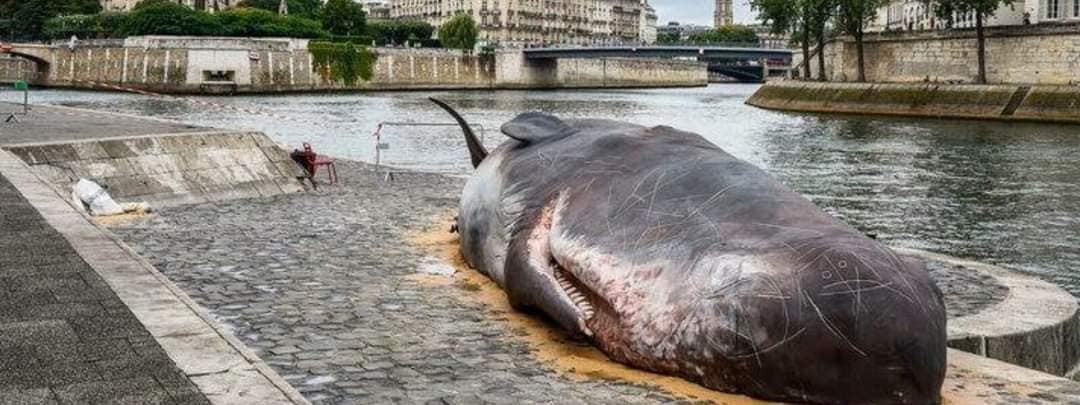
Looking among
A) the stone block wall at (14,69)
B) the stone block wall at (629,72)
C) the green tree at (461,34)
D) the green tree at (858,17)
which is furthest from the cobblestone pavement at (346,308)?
the stone block wall at (629,72)

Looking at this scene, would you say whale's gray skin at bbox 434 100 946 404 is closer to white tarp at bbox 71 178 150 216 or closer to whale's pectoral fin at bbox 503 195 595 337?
whale's pectoral fin at bbox 503 195 595 337

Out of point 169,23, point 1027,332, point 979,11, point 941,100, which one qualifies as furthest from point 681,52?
point 1027,332

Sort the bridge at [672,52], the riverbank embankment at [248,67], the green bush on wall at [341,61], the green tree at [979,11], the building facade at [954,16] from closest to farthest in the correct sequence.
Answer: the green tree at [979,11], the building facade at [954,16], the riverbank embankment at [248,67], the bridge at [672,52], the green bush on wall at [341,61]

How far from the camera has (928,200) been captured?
96.4 ft

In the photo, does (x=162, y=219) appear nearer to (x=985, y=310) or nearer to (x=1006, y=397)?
(x=985, y=310)

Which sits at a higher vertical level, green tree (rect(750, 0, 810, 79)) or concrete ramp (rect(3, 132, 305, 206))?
green tree (rect(750, 0, 810, 79))

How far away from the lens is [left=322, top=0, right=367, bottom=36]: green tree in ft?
500

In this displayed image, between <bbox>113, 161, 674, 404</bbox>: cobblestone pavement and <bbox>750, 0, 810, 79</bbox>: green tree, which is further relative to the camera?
<bbox>750, 0, 810, 79</bbox>: green tree

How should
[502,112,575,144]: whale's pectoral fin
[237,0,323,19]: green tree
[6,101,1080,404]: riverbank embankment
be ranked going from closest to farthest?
1. [6,101,1080,404]: riverbank embankment
2. [502,112,575,144]: whale's pectoral fin
3. [237,0,323,19]: green tree

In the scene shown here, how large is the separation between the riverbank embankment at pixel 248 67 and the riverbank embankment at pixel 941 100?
48.4 m

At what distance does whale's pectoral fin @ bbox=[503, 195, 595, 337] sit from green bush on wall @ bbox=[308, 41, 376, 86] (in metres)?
110

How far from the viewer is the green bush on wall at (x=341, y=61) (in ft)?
386

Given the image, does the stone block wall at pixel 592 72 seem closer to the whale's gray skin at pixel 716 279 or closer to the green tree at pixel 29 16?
the green tree at pixel 29 16

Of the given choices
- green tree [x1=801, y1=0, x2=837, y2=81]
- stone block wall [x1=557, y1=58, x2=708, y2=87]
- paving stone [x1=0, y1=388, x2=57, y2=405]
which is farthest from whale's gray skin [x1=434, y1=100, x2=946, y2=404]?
stone block wall [x1=557, y1=58, x2=708, y2=87]
